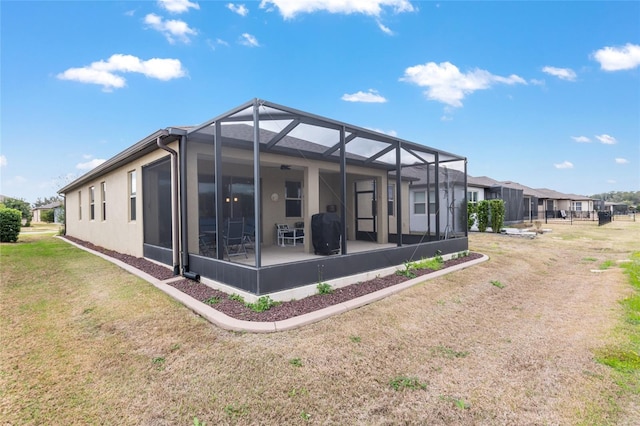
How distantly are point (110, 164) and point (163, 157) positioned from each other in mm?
3616

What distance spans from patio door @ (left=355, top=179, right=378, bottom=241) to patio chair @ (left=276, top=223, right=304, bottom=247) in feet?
7.33

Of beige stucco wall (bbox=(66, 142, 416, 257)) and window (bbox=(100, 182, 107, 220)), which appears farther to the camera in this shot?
window (bbox=(100, 182, 107, 220))

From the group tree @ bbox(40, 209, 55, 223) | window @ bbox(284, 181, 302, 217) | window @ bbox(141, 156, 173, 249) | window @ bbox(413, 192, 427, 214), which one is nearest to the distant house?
window @ bbox(413, 192, 427, 214)

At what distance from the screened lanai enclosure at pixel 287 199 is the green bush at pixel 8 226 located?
10.0 meters

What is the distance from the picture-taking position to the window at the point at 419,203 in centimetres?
1502

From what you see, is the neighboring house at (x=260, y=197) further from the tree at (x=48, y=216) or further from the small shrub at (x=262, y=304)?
the tree at (x=48, y=216)

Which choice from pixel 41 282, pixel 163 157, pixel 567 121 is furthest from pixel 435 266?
pixel 567 121

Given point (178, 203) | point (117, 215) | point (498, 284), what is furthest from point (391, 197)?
point (117, 215)

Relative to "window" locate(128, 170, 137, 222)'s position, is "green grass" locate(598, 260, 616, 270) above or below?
below

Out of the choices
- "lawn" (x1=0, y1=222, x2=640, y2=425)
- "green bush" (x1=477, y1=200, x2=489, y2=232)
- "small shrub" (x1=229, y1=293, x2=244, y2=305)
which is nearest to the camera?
"lawn" (x1=0, y1=222, x2=640, y2=425)

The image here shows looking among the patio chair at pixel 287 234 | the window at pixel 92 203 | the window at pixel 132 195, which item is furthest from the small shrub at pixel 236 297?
the window at pixel 92 203

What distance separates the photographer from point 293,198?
9922 mm

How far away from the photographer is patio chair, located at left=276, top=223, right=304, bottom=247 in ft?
29.9

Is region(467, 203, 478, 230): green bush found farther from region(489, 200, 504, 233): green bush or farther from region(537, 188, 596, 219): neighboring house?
region(537, 188, 596, 219): neighboring house
